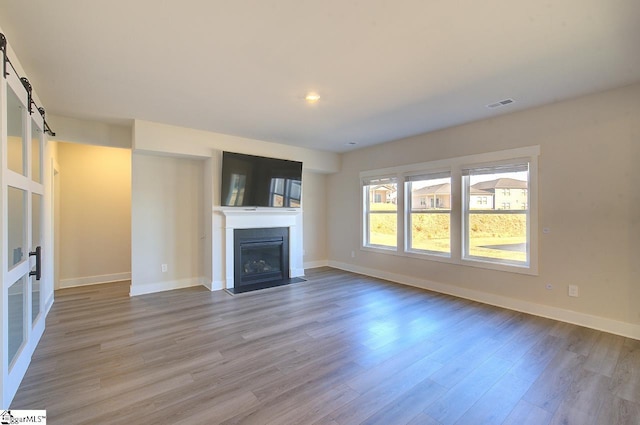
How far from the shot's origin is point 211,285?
483 cm

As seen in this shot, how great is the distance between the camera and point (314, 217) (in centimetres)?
678

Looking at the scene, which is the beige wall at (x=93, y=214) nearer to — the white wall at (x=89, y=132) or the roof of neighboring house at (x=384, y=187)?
the white wall at (x=89, y=132)

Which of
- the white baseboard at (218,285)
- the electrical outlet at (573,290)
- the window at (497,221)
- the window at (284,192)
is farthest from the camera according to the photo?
the window at (284,192)

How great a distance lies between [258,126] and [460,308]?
395 cm

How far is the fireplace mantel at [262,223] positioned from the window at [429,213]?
7.12 ft

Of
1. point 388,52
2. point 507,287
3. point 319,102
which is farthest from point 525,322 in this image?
point 319,102

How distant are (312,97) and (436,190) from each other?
2757 millimetres

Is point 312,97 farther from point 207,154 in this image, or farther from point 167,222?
point 167,222

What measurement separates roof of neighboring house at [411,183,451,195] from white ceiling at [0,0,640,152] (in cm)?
123

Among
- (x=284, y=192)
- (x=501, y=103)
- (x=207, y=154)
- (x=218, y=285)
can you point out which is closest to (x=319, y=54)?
(x=501, y=103)

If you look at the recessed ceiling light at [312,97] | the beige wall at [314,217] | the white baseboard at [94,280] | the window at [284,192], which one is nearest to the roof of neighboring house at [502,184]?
the recessed ceiling light at [312,97]

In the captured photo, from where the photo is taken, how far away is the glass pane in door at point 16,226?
2176 millimetres

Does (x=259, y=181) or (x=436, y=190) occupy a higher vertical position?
(x=259, y=181)

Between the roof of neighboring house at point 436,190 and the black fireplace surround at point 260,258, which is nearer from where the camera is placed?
the roof of neighboring house at point 436,190
